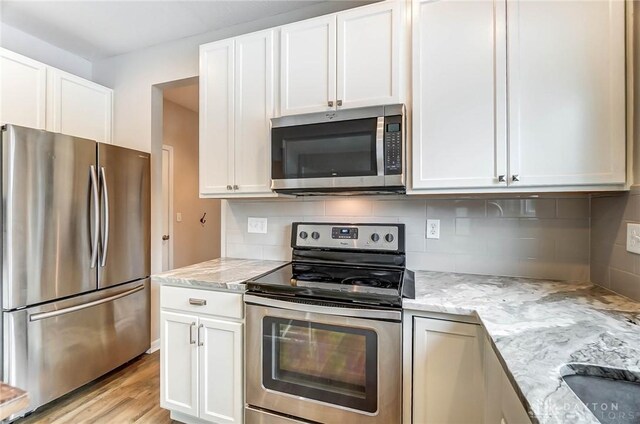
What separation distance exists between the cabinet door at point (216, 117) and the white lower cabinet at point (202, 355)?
739 mm

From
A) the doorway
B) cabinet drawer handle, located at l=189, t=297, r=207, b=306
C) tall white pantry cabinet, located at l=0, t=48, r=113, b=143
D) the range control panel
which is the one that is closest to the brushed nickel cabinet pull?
cabinet drawer handle, located at l=189, t=297, r=207, b=306

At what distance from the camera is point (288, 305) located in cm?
140

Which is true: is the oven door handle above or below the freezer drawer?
above

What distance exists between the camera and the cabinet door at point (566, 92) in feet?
4.09

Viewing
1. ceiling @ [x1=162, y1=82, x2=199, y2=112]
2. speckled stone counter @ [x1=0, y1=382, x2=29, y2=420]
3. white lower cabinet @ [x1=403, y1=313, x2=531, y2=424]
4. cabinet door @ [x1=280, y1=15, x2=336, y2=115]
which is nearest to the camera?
speckled stone counter @ [x1=0, y1=382, x2=29, y2=420]

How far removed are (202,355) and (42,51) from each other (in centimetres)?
287

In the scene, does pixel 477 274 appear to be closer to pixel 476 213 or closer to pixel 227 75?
pixel 476 213

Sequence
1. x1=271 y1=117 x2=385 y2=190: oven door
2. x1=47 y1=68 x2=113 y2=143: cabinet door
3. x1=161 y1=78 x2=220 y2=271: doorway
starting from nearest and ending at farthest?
x1=271 y1=117 x2=385 y2=190: oven door → x1=47 y1=68 x2=113 y2=143: cabinet door → x1=161 y1=78 x2=220 y2=271: doorway

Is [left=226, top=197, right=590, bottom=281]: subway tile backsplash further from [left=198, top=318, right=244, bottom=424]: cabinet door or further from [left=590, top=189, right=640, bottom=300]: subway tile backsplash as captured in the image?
[left=198, top=318, right=244, bottom=424]: cabinet door

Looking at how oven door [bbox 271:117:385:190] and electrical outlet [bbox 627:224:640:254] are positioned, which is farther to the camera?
oven door [bbox 271:117:385:190]

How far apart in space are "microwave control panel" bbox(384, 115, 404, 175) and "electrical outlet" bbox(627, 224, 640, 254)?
3.15 ft

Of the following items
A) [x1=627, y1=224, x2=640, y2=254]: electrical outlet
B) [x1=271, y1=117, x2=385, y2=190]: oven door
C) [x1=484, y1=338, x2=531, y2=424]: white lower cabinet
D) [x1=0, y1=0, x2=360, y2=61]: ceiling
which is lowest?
[x1=484, y1=338, x2=531, y2=424]: white lower cabinet

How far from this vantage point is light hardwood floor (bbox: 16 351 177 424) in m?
1.83

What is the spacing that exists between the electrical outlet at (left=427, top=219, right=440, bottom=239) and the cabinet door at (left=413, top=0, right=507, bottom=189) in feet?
1.24
